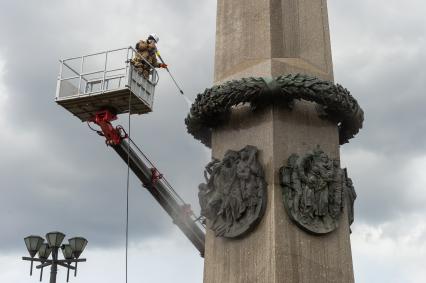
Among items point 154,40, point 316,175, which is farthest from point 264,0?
point 154,40

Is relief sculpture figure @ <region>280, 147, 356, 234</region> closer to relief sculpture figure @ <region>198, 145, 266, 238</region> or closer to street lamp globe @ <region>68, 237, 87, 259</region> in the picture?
relief sculpture figure @ <region>198, 145, 266, 238</region>

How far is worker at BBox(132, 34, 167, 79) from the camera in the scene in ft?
63.0

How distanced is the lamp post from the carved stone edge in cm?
892

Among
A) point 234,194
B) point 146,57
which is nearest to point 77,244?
point 146,57

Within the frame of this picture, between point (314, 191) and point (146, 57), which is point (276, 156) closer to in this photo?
point (314, 191)

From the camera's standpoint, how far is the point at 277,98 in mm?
7523

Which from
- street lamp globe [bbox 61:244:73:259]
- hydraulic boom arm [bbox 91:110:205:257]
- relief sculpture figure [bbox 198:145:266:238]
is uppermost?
hydraulic boom arm [bbox 91:110:205:257]

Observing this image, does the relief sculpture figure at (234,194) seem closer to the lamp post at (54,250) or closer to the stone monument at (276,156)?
the stone monument at (276,156)

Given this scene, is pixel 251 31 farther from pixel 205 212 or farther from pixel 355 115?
pixel 205 212

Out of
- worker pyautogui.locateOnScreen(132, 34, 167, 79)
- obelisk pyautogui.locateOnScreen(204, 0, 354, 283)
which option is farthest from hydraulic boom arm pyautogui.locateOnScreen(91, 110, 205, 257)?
obelisk pyautogui.locateOnScreen(204, 0, 354, 283)

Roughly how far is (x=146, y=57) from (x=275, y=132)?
42.1 ft

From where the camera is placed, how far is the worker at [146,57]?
756 inches

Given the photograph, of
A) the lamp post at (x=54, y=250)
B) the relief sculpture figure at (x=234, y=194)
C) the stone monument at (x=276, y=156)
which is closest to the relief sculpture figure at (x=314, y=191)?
the stone monument at (x=276, y=156)

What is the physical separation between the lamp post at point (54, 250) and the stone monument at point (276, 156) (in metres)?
8.74
